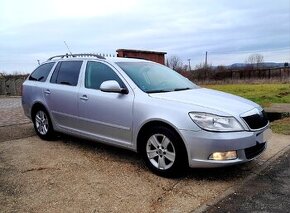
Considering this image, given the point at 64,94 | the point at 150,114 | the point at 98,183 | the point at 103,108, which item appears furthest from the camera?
the point at 64,94

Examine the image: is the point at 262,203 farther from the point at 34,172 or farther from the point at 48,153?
the point at 48,153

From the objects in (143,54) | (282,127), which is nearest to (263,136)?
(282,127)

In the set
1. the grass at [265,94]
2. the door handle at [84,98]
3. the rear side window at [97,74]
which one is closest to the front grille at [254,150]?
the rear side window at [97,74]

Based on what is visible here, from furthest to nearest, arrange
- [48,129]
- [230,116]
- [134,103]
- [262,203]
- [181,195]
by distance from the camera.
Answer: [48,129] < [134,103] < [230,116] < [181,195] < [262,203]

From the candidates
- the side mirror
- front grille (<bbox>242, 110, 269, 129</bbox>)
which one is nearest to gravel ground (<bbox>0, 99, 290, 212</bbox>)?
front grille (<bbox>242, 110, 269, 129</bbox>)

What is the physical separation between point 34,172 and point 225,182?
2.60 meters

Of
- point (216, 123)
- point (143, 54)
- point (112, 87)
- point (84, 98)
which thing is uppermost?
point (143, 54)

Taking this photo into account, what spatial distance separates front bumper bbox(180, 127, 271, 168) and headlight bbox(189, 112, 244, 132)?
0.18ft

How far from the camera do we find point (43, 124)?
742 cm

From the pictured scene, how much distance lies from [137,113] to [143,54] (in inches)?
354

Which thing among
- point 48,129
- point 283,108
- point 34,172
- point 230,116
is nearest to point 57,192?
point 34,172

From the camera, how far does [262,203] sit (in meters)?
4.25

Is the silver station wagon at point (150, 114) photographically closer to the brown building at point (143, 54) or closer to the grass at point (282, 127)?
the grass at point (282, 127)

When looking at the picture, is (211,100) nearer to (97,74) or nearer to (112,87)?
(112,87)
